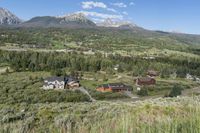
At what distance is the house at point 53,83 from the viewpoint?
50106 mm

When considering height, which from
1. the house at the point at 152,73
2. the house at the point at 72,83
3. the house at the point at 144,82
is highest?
the house at the point at 72,83

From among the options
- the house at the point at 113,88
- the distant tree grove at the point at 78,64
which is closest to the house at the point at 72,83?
the house at the point at 113,88

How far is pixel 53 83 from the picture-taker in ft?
168

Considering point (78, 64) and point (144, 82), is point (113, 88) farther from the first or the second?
point (78, 64)

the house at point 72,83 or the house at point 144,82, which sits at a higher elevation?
the house at point 72,83

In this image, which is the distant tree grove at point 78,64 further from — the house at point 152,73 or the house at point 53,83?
the house at point 53,83

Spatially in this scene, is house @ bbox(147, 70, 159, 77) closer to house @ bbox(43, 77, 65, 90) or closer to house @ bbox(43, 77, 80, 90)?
house @ bbox(43, 77, 80, 90)

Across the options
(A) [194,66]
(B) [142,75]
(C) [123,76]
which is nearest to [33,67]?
(C) [123,76]

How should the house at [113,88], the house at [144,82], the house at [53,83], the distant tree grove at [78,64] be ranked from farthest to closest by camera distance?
the distant tree grove at [78,64]
the house at [144,82]
the house at [113,88]
the house at [53,83]

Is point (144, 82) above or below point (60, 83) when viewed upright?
below

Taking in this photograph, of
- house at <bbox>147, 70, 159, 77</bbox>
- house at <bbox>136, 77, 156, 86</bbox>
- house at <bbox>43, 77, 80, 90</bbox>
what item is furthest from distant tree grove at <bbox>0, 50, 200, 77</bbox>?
house at <bbox>43, 77, 80, 90</bbox>

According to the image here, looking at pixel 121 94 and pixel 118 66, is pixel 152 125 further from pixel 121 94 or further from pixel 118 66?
pixel 118 66

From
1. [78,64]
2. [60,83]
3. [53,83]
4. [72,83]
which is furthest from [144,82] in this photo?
[78,64]

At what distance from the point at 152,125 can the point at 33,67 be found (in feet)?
205
